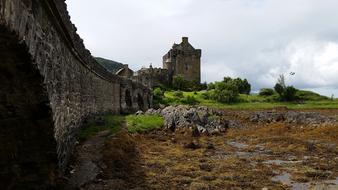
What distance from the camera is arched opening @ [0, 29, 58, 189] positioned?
9711mm

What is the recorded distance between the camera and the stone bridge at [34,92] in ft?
27.8

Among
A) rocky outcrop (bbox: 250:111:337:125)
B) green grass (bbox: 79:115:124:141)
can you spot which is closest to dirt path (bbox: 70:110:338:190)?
green grass (bbox: 79:115:124:141)

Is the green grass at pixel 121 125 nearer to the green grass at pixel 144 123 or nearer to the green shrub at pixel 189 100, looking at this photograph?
the green grass at pixel 144 123

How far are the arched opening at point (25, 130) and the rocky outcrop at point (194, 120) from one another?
1924cm

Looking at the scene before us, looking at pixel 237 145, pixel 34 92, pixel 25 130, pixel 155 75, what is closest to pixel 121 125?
pixel 237 145

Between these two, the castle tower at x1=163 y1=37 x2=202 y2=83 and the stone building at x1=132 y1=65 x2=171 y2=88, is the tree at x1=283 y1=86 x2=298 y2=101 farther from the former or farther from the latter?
the castle tower at x1=163 y1=37 x2=202 y2=83

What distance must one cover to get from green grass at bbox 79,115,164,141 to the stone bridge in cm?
491

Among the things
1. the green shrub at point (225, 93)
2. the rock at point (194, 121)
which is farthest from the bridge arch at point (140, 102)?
the green shrub at point (225, 93)

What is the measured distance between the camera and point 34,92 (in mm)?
10430

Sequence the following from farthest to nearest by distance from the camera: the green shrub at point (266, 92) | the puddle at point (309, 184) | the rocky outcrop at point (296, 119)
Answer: the green shrub at point (266, 92) < the rocky outcrop at point (296, 119) < the puddle at point (309, 184)

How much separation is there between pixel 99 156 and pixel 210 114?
19908mm

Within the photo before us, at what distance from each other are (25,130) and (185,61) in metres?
84.7

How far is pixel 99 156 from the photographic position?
54.7ft

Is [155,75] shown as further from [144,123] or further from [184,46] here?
[144,123]
